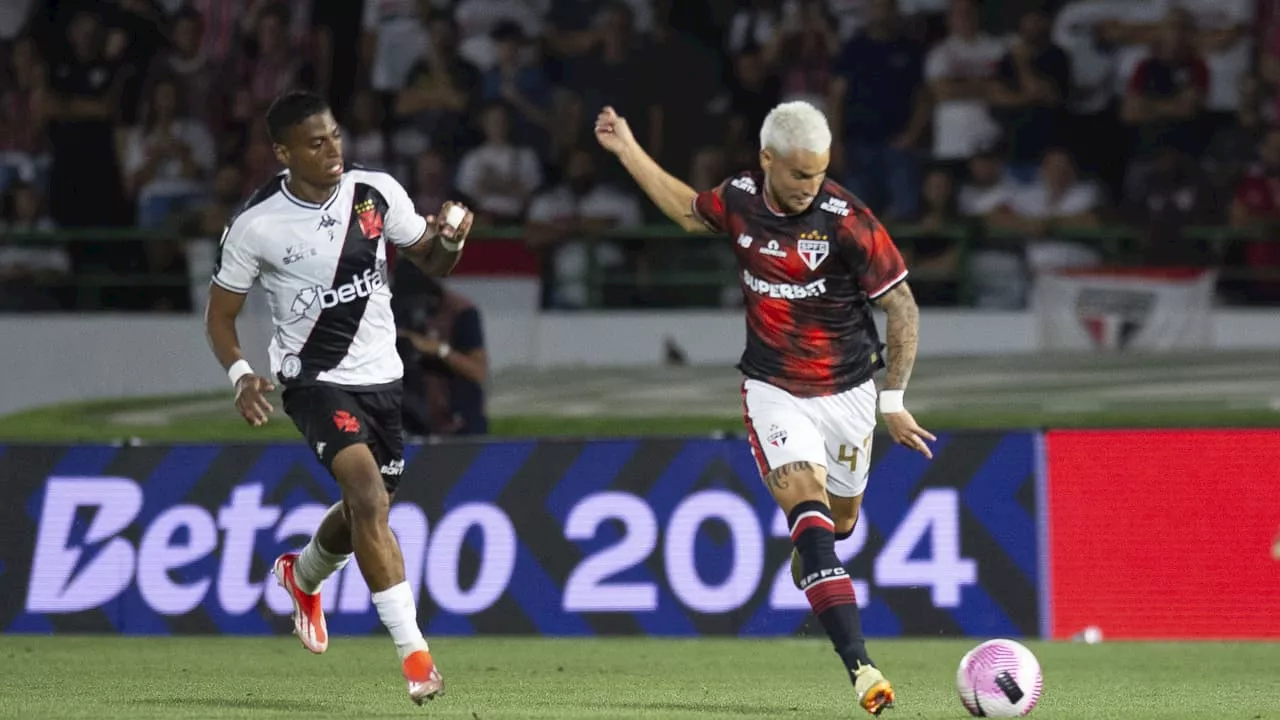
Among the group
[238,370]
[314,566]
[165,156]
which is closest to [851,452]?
[314,566]

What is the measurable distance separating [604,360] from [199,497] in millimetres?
5069

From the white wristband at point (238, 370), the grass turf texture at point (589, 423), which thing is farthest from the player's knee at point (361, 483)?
the grass turf texture at point (589, 423)

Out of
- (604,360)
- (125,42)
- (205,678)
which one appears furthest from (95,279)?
(205,678)

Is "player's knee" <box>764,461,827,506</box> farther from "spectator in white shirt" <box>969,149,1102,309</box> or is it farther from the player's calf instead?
"spectator in white shirt" <box>969,149,1102,309</box>

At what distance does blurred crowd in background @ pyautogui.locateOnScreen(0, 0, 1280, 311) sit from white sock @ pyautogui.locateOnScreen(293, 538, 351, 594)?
7835 mm

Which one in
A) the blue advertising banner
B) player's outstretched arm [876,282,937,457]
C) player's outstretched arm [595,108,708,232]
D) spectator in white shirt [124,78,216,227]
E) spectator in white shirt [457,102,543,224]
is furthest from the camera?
spectator in white shirt [124,78,216,227]

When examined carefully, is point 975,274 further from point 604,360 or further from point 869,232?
point 869,232

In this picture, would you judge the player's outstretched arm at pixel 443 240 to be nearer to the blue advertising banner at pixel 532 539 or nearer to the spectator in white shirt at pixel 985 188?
the blue advertising banner at pixel 532 539

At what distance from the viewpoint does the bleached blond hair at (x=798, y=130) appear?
7727 mm

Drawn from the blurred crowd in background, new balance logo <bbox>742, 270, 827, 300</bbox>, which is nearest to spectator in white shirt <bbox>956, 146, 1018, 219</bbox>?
the blurred crowd in background

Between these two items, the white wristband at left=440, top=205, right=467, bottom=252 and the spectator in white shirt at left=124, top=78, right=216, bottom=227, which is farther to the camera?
the spectator in white shirt at left=124, top=78, right=216, bottom=227

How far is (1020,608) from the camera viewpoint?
11.8 m

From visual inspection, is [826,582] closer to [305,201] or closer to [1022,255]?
[305,201]

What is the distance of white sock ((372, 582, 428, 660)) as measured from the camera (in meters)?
7.69
